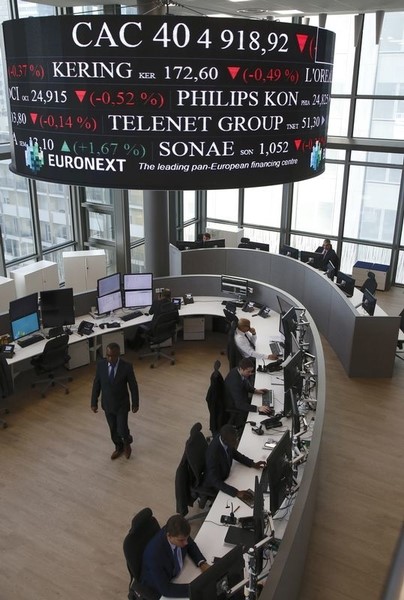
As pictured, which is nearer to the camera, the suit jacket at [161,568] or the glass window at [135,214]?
the suit jacket at [161,568]

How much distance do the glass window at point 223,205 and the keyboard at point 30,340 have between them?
709 cm

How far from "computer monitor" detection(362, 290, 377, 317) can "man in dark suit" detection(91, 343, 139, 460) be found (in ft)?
12.2

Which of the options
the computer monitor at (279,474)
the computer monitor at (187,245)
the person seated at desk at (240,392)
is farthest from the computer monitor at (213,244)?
the computer monitor at (279,474)

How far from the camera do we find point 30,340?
7254 millimetres

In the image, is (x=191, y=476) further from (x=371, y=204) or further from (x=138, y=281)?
(x=371, y=204)

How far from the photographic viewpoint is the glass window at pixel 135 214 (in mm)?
11688

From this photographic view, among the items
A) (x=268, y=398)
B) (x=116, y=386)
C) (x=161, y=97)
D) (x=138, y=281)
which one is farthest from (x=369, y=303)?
(x=161, y=97)

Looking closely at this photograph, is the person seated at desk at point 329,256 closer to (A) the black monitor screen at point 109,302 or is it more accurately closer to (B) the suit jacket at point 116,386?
(A) the black monitor screen at point 109,302

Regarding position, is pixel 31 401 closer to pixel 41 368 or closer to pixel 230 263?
pixel 41 368

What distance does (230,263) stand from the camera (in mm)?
10414

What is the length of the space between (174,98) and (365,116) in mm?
9541

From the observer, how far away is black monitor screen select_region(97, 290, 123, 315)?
8008 mm

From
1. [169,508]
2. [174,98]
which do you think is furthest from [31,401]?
[174,98]

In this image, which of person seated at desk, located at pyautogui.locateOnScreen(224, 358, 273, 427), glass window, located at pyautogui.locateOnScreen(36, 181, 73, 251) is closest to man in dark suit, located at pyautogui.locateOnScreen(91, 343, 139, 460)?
person seated at desk, located at pyautogui.locateOnScreen(224, 358, 273, 427)
